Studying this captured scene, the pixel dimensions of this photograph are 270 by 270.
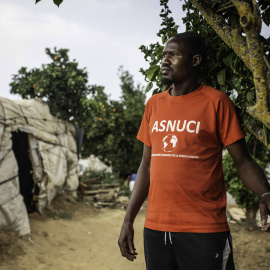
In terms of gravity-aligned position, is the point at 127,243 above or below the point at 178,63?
below

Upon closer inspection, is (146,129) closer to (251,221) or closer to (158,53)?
(158,53)

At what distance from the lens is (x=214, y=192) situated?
1704mm

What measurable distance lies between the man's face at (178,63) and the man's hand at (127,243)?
957 millimetres

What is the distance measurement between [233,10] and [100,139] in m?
14.9

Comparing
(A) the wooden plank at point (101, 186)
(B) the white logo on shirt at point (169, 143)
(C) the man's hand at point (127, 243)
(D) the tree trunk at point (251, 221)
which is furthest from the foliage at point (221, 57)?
(A) the wooden plank at point (101, 186)

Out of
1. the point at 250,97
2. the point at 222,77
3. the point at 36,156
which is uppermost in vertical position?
the point at 222,77

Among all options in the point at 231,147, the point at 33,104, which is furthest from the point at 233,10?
the point at 33,104

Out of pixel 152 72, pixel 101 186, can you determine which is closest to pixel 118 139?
pixel 101 186

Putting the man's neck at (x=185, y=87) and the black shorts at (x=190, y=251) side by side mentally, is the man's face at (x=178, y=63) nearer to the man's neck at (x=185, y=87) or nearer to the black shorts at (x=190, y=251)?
the man's neck at (x=185, y=87)

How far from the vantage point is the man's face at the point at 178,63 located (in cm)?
190

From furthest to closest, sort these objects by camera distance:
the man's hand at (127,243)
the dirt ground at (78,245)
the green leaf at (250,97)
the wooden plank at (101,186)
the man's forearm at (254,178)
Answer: the wooden plank at (101,186)
the dirt ground at (78,245)
the man's hand at (127,243)
the green leaf at (250,97)
the man's forearm at (254,178)

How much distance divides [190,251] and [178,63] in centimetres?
106

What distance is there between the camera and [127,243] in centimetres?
200

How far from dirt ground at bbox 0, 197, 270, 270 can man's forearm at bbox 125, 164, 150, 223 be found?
132 inches
